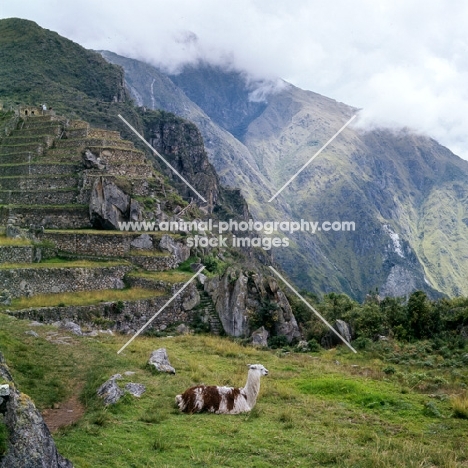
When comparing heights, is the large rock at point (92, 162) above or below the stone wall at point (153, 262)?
above

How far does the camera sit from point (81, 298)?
72.3 feet

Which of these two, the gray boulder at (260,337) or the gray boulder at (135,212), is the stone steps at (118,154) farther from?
the gray boulder at (260,337)

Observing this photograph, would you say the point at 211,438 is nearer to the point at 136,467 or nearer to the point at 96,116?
the point at 136,467

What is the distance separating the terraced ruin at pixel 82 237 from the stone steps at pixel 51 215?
60 mm

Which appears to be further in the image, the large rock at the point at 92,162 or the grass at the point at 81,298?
the large rock at the point at 92,162

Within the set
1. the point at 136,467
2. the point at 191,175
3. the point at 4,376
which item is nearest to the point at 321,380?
the point at 136,467

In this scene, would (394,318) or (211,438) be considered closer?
(211,438)

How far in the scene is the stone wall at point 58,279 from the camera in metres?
20.8

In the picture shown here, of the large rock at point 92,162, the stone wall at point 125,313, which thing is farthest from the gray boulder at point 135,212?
the stone wall at point 125,313

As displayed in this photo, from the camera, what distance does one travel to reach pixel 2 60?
9050 centimetres

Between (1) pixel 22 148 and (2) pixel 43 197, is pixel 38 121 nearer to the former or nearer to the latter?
(1) pixel 22 148

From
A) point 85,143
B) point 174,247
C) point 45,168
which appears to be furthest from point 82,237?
point 85,143

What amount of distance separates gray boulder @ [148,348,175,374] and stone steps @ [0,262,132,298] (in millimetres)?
10092

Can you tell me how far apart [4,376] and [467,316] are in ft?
68.7
